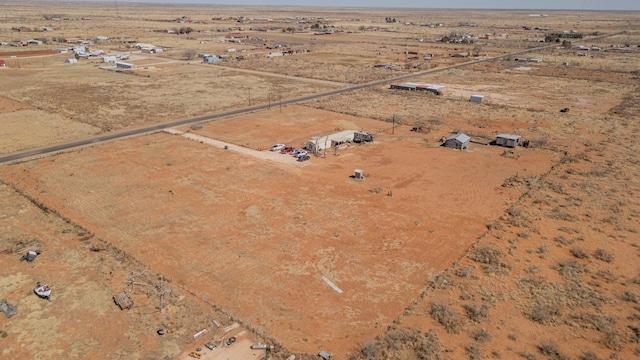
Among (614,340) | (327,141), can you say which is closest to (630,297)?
(614,340)

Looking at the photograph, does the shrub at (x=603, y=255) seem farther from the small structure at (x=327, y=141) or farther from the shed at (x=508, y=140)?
the small structure at (x=327, y=141)

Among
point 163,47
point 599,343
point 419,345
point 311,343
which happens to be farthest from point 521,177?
point 163,47

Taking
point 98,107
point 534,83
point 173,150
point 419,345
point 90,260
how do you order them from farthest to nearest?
1. point 534,83
2. point 98,107
3. point 173,150
4. point 90,260
5. point 419,345

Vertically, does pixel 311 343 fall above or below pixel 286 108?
below

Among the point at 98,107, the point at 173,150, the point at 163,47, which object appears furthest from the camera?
the point at 163,47

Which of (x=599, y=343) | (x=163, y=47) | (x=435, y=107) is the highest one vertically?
(x=163, y=47)

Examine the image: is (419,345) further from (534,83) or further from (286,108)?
(534,83)

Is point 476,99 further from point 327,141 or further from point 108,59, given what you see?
point 108,59
